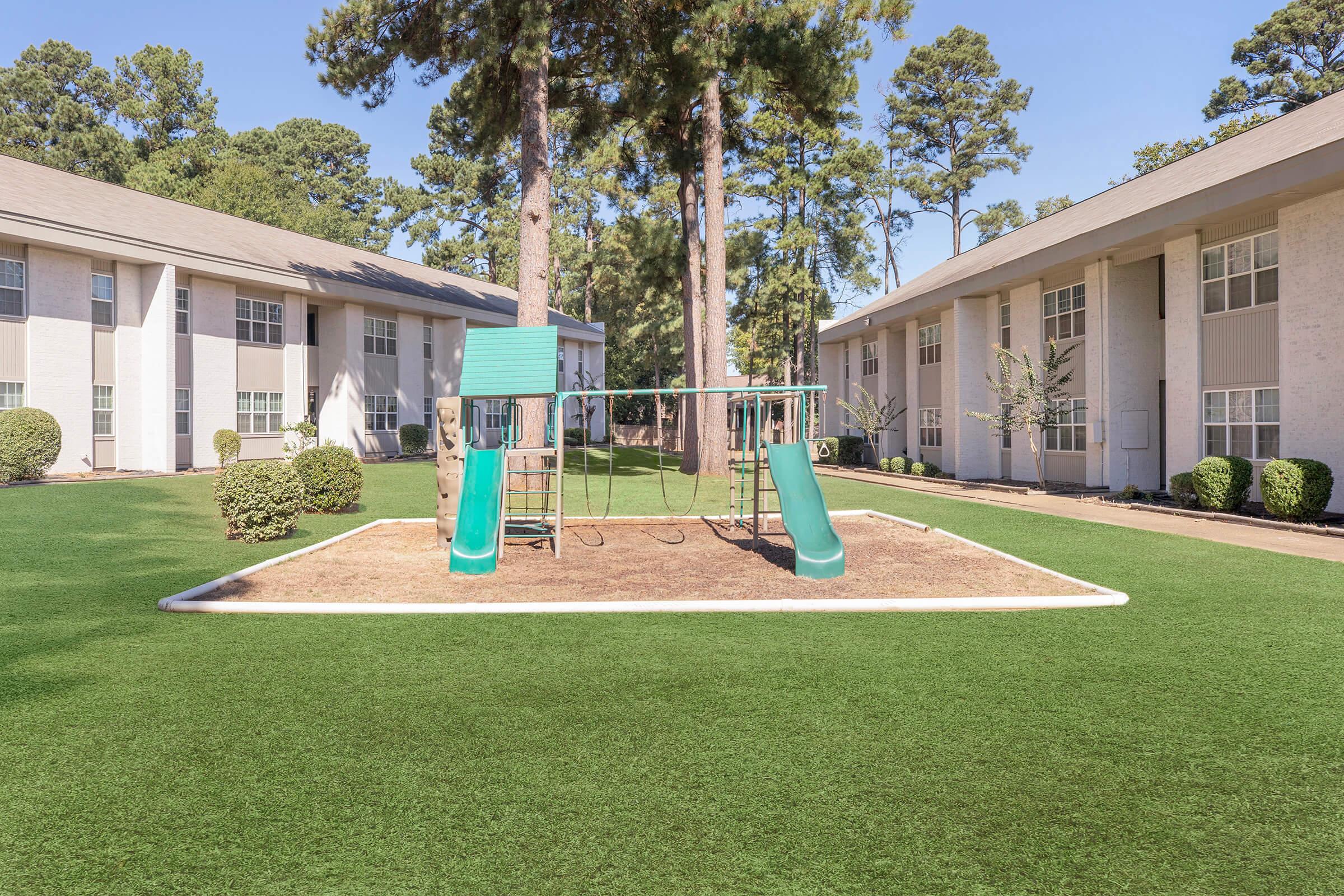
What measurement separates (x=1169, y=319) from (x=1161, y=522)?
21.1ft

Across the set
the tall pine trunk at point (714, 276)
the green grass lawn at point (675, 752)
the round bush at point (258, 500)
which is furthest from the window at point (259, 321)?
the green grass lawn at point (675, 752)

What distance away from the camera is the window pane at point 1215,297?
17.9m

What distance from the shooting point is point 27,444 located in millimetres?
20828

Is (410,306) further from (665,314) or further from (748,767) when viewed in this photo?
(748,767)

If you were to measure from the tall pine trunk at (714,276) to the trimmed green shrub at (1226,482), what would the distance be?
12430 millimetres

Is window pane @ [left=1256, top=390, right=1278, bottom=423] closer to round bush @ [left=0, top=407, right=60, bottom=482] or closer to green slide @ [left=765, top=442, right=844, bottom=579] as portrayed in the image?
green slide @ [left=765, top=442, right=844, bottom=579]

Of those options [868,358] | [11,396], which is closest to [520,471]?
[11,396]

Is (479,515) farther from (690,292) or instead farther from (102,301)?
(102,301)

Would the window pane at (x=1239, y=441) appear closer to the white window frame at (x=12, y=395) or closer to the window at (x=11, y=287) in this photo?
the white window frame at (x=12, y=395)

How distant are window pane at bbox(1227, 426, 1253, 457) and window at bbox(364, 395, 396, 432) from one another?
2985 centimetres

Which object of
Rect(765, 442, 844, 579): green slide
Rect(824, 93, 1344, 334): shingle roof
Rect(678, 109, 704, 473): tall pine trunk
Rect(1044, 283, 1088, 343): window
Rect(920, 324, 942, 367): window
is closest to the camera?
Rect(765, 442, 844, 579): green slide

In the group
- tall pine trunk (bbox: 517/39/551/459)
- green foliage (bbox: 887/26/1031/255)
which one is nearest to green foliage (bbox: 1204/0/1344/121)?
green foliage (bbox: 887/26/1031/255)

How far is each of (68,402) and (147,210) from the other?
8.76 meters

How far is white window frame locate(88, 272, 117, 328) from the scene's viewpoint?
24.3 metres
